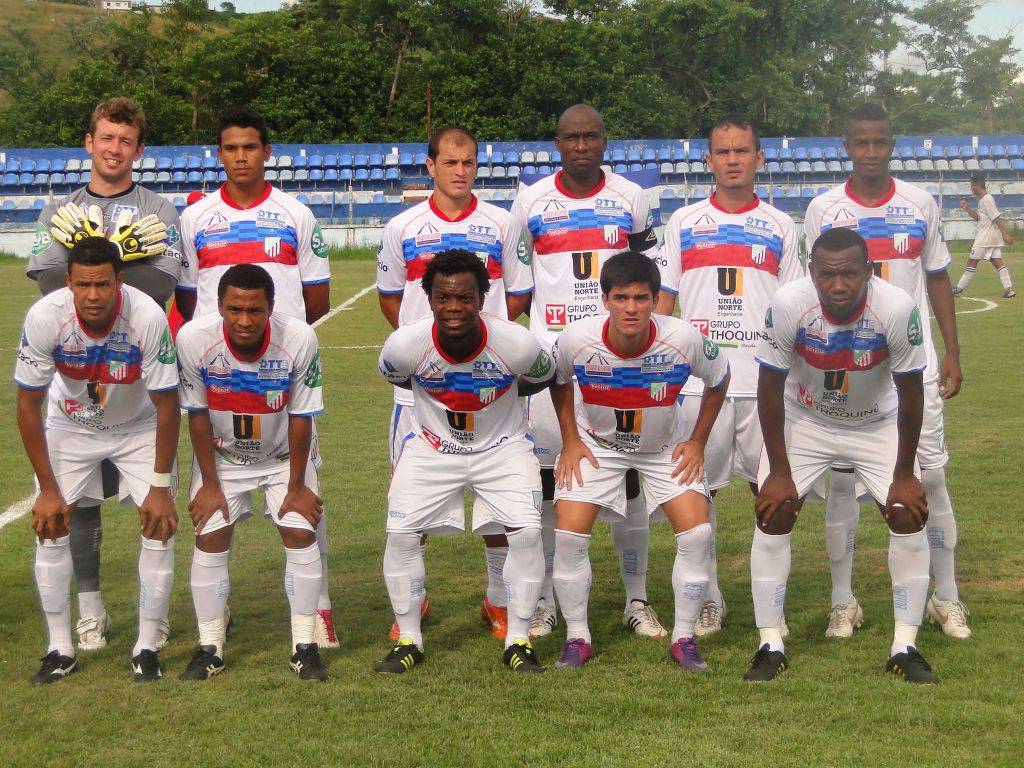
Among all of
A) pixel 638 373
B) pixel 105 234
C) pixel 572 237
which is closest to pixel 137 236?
pixel 105 234

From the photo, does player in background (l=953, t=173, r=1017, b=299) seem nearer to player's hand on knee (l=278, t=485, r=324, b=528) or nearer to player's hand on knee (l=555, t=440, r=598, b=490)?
player's hand on knee (l=555, t=440, r=598, b=490)

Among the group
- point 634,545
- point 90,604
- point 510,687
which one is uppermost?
point 634,545

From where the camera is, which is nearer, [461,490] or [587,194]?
[461,490]

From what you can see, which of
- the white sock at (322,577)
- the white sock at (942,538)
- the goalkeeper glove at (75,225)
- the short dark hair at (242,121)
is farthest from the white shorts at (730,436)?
the goalkeeper glove at (75,225)

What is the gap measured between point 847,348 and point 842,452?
1.59 ft

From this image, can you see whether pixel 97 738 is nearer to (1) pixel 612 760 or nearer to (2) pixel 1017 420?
(1) pixel 612 760

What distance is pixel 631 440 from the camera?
18.3 feet

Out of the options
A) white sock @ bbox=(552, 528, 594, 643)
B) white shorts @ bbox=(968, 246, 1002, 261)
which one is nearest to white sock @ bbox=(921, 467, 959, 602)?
white sock @ bbox=(552, 528, 594, 643)

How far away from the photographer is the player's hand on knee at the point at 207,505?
5316 mm

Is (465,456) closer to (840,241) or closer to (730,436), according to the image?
(730,436)

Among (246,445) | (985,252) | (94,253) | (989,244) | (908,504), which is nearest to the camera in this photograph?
(94,253)

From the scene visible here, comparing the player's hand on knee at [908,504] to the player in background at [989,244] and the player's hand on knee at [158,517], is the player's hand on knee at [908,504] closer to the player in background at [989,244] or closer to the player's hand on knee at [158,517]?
the player's hand on knee at [158,517]

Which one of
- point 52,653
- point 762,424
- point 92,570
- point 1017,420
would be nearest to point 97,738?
point 52,653

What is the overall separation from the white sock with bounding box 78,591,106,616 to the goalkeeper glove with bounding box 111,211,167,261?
5.18 feet
